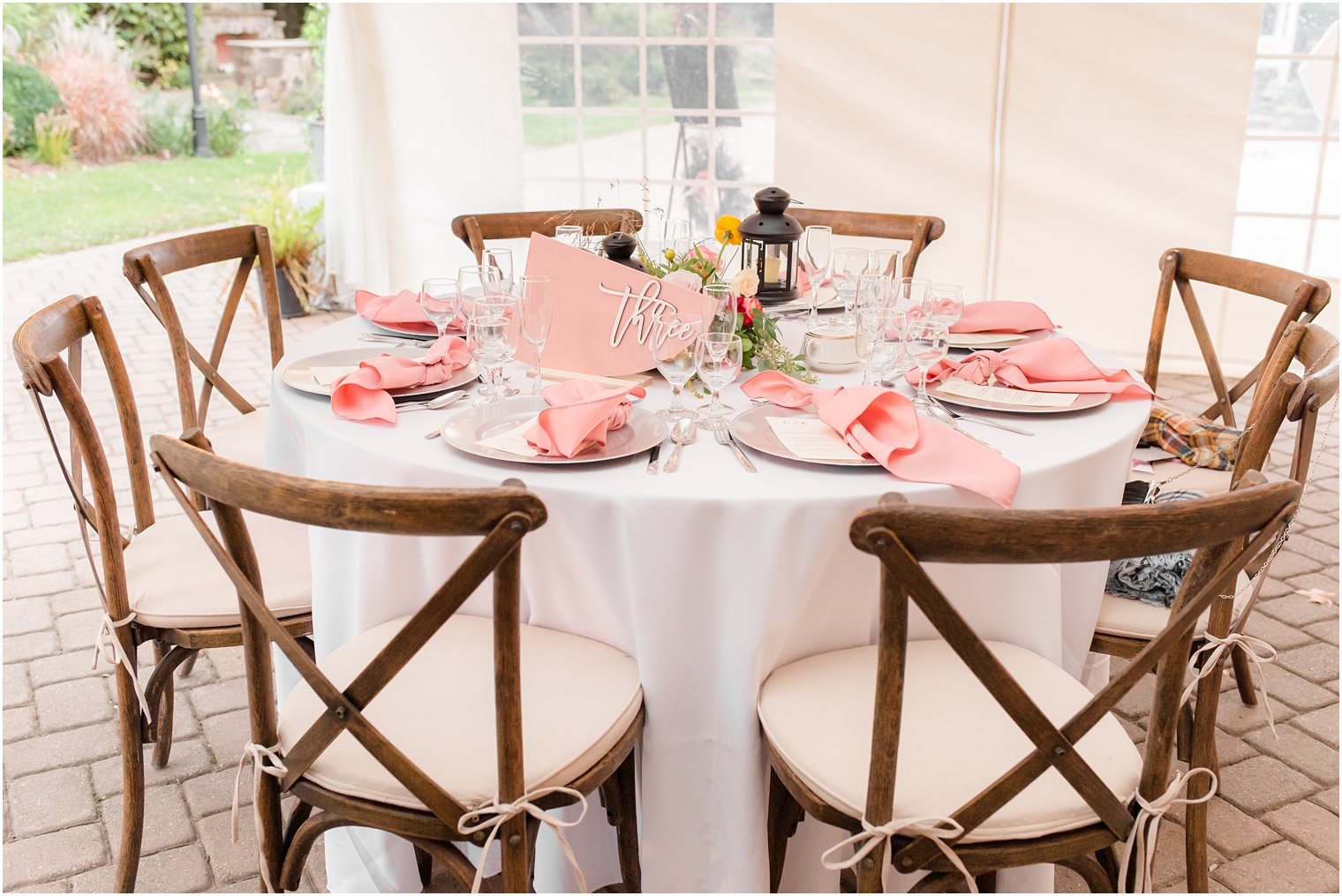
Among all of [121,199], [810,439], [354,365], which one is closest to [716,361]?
[810,439]

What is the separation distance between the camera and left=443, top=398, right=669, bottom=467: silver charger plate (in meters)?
1.53

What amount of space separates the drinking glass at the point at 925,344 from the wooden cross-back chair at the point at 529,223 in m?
1.26

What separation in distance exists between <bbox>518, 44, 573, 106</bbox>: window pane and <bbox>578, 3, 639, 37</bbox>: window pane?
0.44 feet

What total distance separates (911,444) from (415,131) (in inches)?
162

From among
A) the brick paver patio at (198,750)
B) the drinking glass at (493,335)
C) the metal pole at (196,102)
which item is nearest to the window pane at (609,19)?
the brick paver patio at (198,750)

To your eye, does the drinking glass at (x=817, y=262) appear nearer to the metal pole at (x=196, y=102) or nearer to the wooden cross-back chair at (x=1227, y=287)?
the wooden cross-back chair at (x=1227, y=287)

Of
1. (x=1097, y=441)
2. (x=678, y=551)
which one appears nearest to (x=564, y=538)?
(x=678, y=551)

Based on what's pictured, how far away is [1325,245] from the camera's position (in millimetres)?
4645

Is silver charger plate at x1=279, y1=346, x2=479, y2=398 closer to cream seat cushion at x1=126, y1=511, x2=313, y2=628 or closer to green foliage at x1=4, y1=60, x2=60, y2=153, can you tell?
cream seat cushion at x1=126, y1=511, x2=313, y2=628

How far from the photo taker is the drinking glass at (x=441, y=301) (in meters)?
2.08

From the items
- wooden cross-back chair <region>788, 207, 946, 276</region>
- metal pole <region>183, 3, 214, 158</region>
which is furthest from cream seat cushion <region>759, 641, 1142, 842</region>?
metal pole <region>183, 3, 214, 158</region>

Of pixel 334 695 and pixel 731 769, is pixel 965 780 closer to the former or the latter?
pixel 731 769

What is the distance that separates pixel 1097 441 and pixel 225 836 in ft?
5.70

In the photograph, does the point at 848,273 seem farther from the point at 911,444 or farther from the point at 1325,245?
the point at 1325,245
